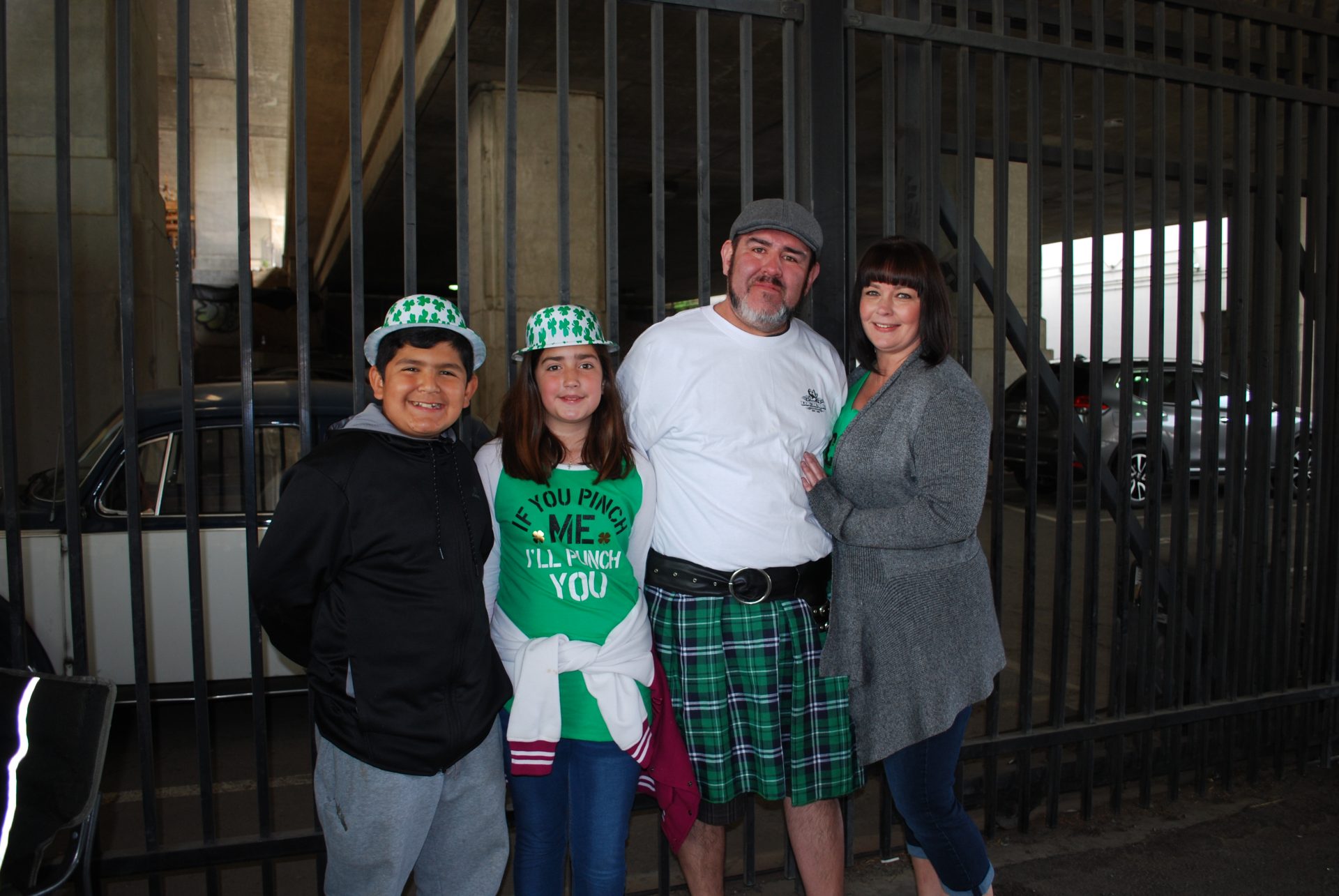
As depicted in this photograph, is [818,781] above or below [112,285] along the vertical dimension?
below

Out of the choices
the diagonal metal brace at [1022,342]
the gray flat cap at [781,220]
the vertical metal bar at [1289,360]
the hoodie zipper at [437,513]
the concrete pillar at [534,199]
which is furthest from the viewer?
the concrete pillar at [534,199]

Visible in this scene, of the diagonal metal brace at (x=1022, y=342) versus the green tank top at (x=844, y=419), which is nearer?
the green tank top at (x=844, y=419)

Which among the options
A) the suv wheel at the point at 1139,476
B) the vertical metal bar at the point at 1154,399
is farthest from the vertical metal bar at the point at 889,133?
the suv wheel at the point at 1139,476

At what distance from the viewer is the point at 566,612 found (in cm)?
233

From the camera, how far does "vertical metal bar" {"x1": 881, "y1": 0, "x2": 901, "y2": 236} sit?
314 centimetres

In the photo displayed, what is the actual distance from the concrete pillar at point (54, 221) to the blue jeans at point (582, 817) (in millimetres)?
6144

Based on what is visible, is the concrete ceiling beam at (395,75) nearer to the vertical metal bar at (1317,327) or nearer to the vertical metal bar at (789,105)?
the vertical metal bar at (789,105)

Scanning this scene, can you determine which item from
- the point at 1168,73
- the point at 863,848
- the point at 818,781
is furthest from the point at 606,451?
the point at 1168,73

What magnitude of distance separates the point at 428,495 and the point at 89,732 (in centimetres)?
78

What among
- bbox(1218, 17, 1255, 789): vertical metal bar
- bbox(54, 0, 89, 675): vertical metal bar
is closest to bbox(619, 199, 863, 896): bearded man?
bbox(54, 0, 89, 675): vertical metal bar

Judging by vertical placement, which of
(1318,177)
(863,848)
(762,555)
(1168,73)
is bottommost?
(863,848)

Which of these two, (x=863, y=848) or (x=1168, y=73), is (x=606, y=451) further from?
(x=1168, y=73)

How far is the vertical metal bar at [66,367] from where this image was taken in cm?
234

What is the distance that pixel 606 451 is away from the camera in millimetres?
2398
